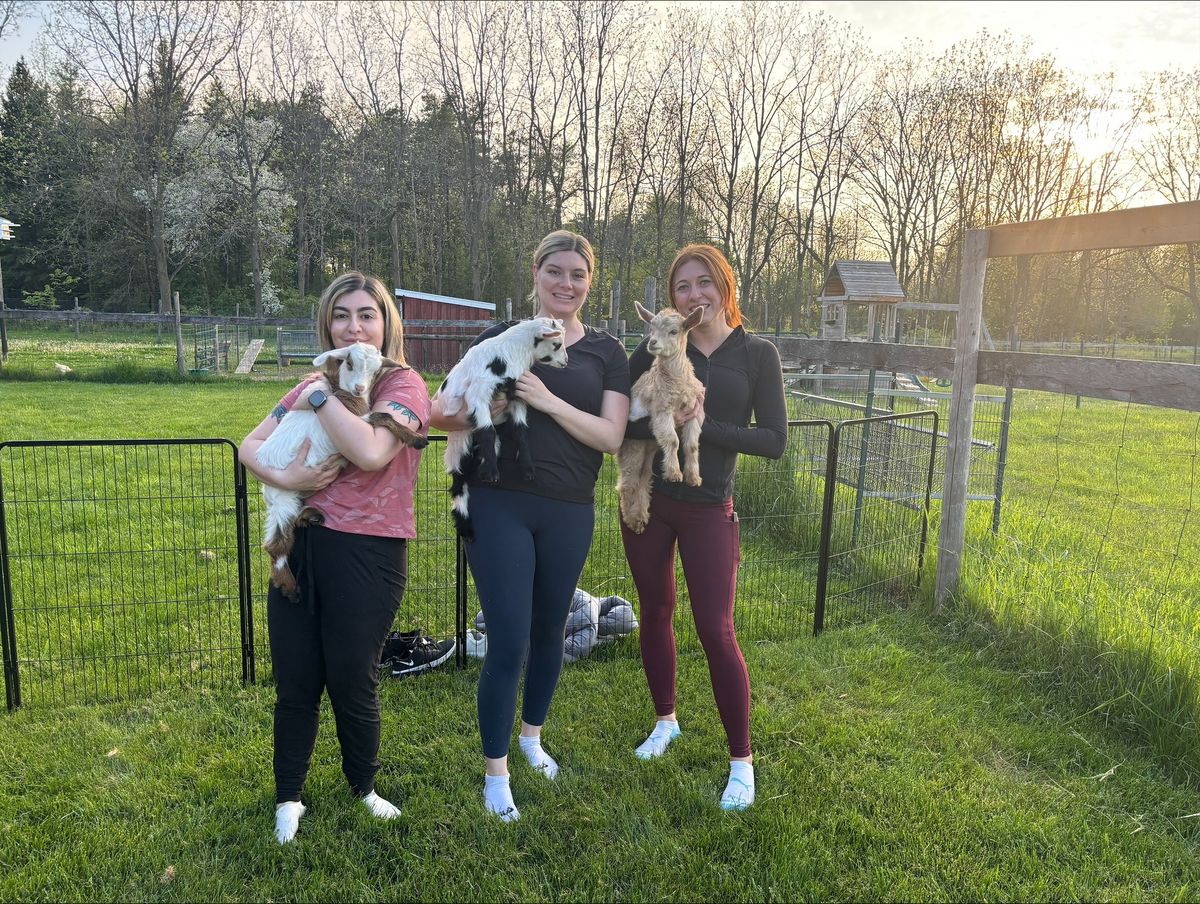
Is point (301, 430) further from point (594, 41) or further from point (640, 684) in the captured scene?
point (594, 41)

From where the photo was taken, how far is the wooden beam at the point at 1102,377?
133 inches

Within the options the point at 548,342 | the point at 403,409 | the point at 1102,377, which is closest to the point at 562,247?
the point at 548,342

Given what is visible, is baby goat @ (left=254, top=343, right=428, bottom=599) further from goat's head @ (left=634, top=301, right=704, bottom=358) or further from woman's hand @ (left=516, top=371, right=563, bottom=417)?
goat's head @ (left=634, top=301, right=704, bottom=358)

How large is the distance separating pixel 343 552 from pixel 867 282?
1972 cm

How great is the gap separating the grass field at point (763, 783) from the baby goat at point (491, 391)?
129 centimetres

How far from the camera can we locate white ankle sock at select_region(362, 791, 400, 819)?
291 centimetres

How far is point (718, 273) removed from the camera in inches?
119

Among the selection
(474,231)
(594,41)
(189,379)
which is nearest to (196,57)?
(474,231)

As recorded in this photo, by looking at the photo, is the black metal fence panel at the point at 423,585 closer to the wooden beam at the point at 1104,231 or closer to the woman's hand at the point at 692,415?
the woman's hand at the point at 692,415

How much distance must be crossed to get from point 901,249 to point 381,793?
3721 cm

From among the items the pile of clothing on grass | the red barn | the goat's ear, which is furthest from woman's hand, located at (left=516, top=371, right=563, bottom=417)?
the red barn

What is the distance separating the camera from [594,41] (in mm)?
27984

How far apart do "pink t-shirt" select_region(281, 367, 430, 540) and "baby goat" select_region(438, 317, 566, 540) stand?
5.1 inches

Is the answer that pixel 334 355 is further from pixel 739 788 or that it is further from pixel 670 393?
pixel 739 788
